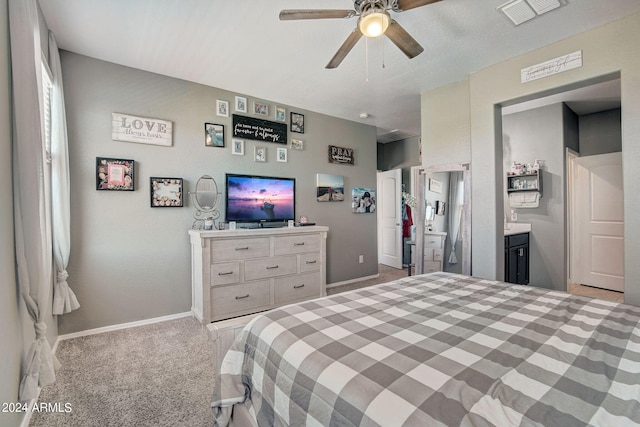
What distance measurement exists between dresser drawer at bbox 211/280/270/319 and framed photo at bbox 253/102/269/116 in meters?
2.16

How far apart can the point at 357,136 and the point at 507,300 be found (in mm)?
3659

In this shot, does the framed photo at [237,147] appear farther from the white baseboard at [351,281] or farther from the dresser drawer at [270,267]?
the white baseboard at [351,281]

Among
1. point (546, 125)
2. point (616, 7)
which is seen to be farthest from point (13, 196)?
point (546, 125)

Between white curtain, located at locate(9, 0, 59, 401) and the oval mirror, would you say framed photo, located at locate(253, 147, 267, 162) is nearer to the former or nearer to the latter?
the oval mirror

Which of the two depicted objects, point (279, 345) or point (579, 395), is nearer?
point (579, 395)

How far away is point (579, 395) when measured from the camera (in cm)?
79

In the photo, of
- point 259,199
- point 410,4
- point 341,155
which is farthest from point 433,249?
point 410,4

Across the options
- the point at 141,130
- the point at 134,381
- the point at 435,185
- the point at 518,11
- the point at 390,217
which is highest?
the point at 518,11

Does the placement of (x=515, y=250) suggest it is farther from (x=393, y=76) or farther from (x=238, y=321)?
(x=238, y=321)

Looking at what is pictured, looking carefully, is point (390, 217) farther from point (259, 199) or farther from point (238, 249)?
point (238, 249)

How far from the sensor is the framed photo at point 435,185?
3.57 metres

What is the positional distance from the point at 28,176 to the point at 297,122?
3.10m

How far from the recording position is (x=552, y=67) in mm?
2600

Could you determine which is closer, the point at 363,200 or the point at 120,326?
the point at 120,326
